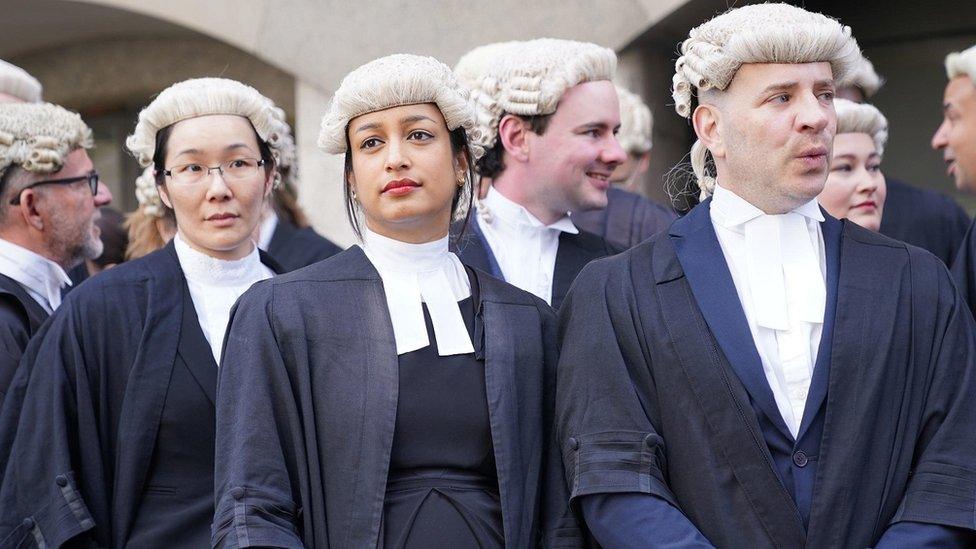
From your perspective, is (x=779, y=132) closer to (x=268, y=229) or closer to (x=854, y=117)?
(x=854, y=117)

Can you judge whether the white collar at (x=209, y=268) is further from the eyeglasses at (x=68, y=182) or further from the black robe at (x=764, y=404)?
the black robe at (x=764, y=404)

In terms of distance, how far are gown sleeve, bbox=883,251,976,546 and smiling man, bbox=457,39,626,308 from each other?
153 centimetres

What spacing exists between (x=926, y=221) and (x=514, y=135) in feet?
5.38

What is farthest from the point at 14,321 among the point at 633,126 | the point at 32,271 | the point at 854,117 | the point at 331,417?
the point at 854,117

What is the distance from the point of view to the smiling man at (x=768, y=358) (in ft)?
10.1

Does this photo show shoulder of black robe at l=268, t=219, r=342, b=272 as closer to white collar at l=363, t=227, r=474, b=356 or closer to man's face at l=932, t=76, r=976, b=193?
white collar at l=363, t=227, r=474, b=356

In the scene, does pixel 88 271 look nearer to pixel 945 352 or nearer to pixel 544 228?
pixel 544 228

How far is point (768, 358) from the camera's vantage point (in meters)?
3.21

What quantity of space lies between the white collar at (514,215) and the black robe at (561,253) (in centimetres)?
4

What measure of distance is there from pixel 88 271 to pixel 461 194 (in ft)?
8.17

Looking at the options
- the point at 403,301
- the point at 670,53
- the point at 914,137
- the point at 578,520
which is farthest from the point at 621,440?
the point at 914,137

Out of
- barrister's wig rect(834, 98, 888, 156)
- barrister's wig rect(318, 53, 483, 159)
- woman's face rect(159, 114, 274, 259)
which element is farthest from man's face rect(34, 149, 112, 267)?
barrister's wig rect(834, 98, 888, 156)

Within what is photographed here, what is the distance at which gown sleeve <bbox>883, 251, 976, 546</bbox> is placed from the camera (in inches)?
119

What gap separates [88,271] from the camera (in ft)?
18.7
